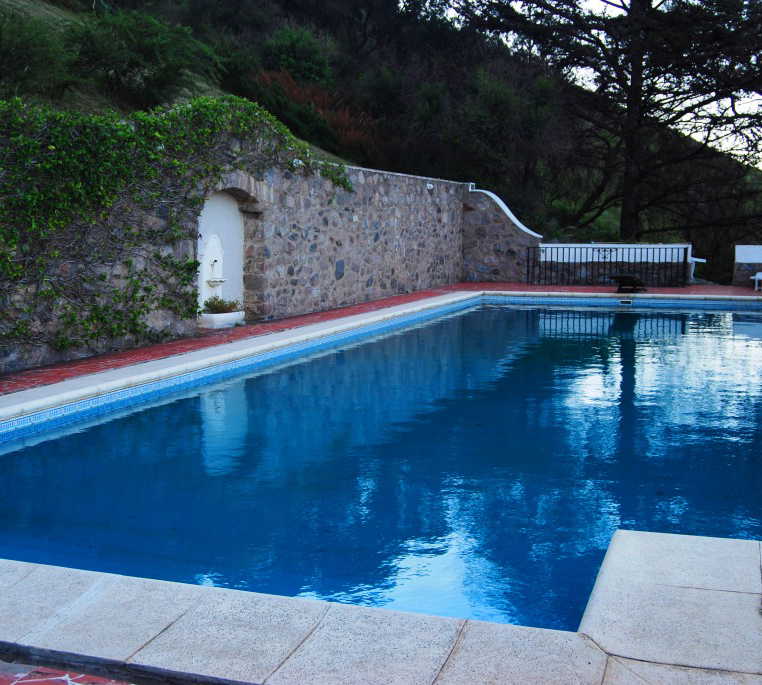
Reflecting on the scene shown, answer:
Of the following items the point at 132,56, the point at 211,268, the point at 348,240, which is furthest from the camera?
the point at 348,240

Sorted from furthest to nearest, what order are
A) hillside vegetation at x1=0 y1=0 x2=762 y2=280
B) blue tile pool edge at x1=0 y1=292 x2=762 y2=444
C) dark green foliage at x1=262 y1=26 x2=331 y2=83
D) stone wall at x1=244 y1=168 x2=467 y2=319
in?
dark green foliage at x1=262 y1=26 x2=331 y2=83 → hillside vegetation at x1=0 y1=0 x2=762 y2=280 → stone wall at x1=244 y1=168 x2=467 y2=319 → blue tile pool edge at x1=0 y1=292 x2=762 y2=444

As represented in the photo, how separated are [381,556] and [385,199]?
39.7ft

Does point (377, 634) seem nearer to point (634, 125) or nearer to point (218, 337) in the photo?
point (218, 337)

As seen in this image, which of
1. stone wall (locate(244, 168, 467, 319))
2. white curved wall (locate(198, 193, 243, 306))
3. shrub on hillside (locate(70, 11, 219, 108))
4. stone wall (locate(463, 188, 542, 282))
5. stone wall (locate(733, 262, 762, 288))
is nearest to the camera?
white curved wall (locate(198, 193, 243, 306))

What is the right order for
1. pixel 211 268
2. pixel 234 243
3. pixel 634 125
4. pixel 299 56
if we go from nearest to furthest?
pixel 211 268 → pixel 234 243 → pixel 634 125 → pixel 299 56

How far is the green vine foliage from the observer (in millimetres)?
7980

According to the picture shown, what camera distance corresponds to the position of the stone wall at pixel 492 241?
1927cm

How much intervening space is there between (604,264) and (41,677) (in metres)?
17.3

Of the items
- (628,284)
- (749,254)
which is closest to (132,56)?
(628,284)

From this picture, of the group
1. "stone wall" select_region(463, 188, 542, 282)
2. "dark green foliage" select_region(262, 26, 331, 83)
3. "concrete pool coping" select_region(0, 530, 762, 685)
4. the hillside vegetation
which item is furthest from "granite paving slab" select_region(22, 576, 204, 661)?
"dark green foliage" select_region(262, 26, 331, 83)

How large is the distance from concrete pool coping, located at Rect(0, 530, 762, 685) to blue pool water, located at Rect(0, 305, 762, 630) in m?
0.53

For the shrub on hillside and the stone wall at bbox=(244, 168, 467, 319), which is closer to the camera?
the stone wall at bbox=(244, 168, 467, 319)

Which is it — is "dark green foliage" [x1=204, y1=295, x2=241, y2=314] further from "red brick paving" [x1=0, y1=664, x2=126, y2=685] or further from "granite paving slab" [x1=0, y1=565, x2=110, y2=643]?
"red brick paving" [x1=0, y1=664, x2=126, y2=685]

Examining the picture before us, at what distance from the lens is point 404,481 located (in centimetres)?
562
